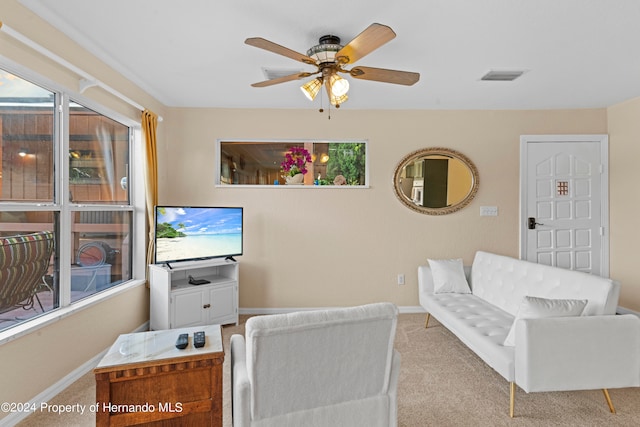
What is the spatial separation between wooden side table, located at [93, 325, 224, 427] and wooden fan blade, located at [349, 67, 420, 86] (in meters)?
1.82

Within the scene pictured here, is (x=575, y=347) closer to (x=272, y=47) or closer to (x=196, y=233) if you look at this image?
(x=272, y=47)

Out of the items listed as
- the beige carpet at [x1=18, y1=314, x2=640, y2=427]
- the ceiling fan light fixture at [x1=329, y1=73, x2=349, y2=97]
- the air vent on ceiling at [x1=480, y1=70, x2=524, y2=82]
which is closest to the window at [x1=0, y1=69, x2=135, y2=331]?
the beige carpet at [x1=18, y1=314, x2=640, y2=427]

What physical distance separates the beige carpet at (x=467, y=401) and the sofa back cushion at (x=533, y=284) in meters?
0.61

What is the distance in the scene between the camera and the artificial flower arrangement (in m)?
3.94

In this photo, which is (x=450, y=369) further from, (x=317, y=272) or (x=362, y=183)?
(x=362, y=183)

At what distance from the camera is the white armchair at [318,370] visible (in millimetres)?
1288

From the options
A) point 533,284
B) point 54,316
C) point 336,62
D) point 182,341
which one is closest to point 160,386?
point 182,341

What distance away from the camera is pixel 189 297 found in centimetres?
329

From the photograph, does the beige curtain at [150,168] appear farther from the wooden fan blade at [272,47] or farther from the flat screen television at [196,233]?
the wooden fan blade at [272,47]

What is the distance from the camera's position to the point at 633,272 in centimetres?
377

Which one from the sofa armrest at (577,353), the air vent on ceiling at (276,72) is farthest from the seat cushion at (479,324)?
the air vent on ceiling at (276,72)

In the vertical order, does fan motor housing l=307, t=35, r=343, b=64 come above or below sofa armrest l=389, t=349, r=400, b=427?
above

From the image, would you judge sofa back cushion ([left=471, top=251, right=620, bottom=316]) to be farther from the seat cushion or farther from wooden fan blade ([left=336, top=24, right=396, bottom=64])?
wooden fan blade ([left=336, top=24, right=396, bottom=64])

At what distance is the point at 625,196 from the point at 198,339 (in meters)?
4.73
